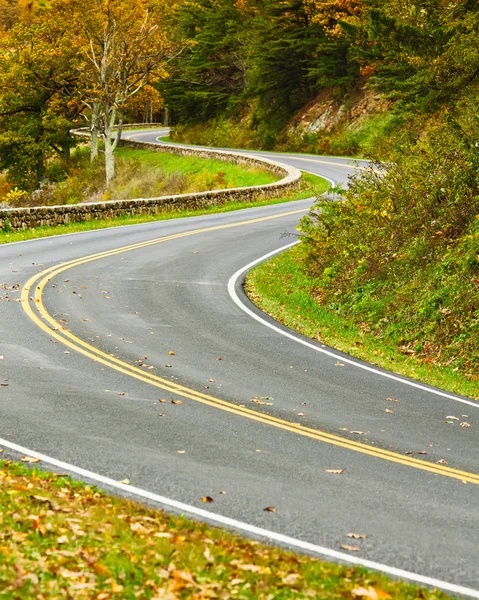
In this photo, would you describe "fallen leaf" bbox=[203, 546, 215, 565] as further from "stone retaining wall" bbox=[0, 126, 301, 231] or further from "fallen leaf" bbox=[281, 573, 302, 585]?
"stone retaining wall" bbox=[0, 126, 301, 231]

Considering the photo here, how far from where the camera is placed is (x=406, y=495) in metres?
7.56

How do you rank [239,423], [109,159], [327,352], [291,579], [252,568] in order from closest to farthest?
[291,579], [252,568], [239,423], [327,352], [109,159]

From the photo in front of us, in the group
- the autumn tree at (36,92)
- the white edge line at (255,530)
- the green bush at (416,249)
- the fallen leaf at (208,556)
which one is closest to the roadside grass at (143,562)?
the fallen leaf at (208,556)

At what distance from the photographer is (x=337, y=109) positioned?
55.0 m

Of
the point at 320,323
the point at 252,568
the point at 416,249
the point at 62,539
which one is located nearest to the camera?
the point at 252,568

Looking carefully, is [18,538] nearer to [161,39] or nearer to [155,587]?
[155,587]

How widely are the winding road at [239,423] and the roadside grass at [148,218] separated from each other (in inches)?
282

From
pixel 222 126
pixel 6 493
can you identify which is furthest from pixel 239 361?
pixel 222 126

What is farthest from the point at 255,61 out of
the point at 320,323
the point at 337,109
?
the point at 320,323

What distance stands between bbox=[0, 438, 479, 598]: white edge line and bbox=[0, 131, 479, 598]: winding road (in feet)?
0.06

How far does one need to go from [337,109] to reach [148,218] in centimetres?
3039

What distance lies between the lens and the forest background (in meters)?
15.7

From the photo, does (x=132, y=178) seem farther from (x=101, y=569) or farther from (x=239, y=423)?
(x=101, y=569)

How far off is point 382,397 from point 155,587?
6191 millimetres
